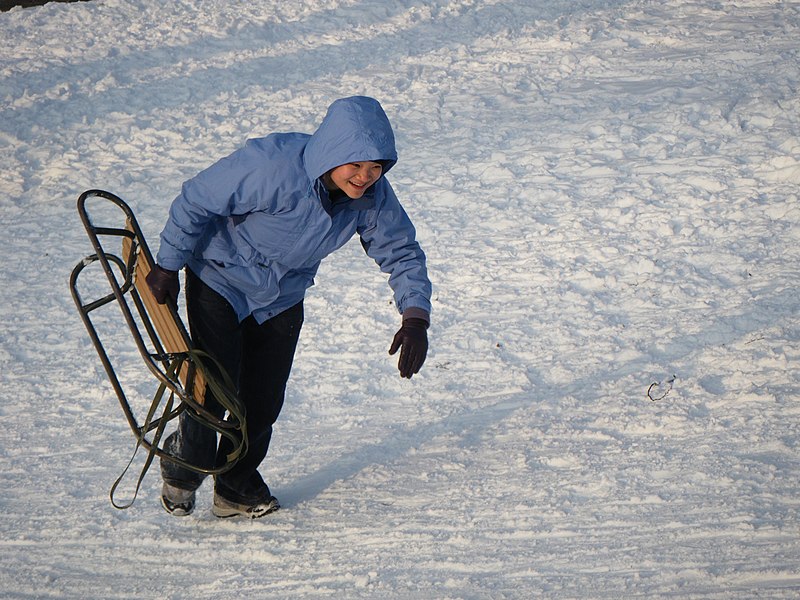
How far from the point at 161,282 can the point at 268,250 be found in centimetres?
39

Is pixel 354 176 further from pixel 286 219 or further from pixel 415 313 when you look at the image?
pixel 415 313

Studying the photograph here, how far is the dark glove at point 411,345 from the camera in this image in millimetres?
3604

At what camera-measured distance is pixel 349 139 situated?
3.26 metres

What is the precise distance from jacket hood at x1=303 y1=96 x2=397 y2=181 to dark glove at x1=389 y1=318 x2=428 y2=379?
2.09ft

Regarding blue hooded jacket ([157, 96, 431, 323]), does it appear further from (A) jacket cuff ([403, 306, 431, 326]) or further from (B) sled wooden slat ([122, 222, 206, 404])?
(B) sled wooden slat ([122, 222, 206, 404])

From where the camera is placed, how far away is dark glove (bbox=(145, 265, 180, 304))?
3467 mm

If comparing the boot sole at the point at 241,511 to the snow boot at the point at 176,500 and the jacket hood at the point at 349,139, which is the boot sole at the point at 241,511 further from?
the jacket hood at the point at 349,139

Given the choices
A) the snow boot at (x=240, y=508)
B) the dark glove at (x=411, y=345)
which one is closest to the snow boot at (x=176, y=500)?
the snow boot at (x=240, y=508)

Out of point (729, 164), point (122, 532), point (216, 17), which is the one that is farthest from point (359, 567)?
point (216, 17)

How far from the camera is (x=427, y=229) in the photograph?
7156 millimetres

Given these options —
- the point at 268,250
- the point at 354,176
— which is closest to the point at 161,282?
the point at 268,250

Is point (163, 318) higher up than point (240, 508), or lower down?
higher up

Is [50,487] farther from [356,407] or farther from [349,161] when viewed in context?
[349,161]

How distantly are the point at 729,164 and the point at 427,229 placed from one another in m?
2.35
